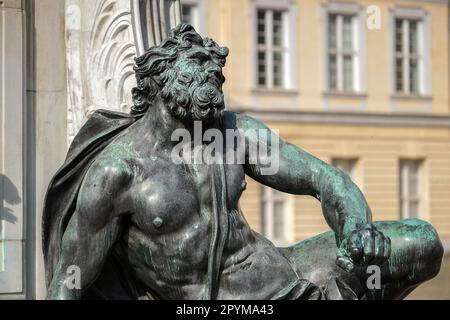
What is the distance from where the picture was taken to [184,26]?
175 inches

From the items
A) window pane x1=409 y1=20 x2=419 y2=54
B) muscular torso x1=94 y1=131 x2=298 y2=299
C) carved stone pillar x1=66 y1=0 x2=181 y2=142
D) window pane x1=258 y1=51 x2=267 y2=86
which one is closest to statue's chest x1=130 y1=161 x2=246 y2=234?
muscular torso x1=94 y1=131 x2=298 y2=299

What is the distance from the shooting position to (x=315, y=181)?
14.8 feet

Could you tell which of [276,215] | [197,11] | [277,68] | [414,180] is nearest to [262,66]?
[277,68]

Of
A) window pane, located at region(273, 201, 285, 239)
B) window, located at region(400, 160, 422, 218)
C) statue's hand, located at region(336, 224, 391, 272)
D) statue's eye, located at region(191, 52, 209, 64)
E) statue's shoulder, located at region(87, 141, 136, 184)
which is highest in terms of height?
statue's eye, located at region(191, 52, 209, 64)

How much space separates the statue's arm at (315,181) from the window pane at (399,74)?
103ft

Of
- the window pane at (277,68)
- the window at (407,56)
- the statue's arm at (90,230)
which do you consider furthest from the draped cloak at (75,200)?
Result: the window at (407,56)

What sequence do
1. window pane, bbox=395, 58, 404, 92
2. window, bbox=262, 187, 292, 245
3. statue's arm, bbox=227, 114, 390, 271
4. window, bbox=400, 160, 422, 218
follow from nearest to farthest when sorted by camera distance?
statue's arm, bbox=227, 114, 390, 271, window, bbox=262, 187, 292, 245, window pane, bbox=395, 58, 404, 92, window, bbox=400, 160, 422, 218

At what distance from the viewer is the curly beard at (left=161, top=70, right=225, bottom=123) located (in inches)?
168

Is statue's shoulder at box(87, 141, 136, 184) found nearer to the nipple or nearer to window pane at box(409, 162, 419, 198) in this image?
the nipple

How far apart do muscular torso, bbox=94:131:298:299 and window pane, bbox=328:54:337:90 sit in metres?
30.0

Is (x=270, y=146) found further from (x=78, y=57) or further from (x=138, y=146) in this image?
(x=78, y=57)

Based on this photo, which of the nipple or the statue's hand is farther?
the nipple

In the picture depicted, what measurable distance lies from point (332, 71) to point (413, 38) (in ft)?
9.76

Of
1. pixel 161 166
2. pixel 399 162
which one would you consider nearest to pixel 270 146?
pixel 161 166
